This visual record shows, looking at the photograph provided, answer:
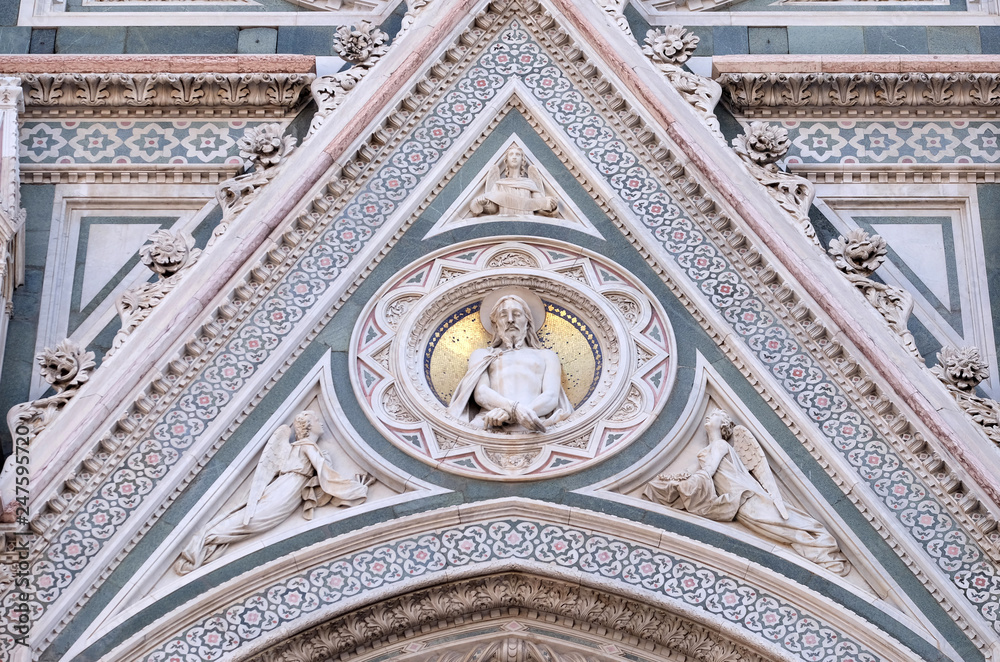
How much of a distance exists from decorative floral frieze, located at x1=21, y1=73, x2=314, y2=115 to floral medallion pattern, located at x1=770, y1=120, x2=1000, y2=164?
10.9 feet

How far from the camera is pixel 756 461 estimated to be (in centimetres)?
1423

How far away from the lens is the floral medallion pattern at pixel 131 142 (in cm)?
1603

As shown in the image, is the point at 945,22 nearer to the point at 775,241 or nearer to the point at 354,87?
the point at 775,241

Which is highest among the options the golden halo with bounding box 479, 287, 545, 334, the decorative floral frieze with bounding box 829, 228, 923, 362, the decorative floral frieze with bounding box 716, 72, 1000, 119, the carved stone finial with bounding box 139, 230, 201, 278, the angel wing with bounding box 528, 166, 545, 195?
the decorative floral frieze with bounding box 716, 72, 1000, 119

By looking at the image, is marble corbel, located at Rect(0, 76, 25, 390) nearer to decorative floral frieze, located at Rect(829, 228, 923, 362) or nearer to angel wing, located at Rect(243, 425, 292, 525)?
angel wing, located at Rect(243, 425, 292, 525)

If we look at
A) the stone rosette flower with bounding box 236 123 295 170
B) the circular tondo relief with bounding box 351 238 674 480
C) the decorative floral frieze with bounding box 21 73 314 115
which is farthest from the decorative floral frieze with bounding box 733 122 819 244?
the decorative floral frieze with bounding box 21 73 314 115

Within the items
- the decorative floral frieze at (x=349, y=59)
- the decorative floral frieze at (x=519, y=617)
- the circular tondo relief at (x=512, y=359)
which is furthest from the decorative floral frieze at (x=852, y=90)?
the decorative floral frieze at (x=519, y=617)

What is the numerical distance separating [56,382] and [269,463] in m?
1.36

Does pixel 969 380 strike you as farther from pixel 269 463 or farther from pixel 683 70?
pixel 269 463

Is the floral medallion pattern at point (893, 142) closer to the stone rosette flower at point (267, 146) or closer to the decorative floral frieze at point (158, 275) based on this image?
the stone rosette flower at point (267, 146)

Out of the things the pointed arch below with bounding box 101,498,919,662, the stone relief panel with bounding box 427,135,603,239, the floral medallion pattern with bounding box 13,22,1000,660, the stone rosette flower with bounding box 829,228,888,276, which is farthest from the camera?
the stone relief panel with bounding box 427,135,603,239

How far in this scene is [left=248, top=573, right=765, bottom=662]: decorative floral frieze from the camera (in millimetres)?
13727

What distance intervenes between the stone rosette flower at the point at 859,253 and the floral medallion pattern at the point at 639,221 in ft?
1.93

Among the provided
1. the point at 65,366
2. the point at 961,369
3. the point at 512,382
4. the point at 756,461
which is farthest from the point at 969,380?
the point at 65,366
